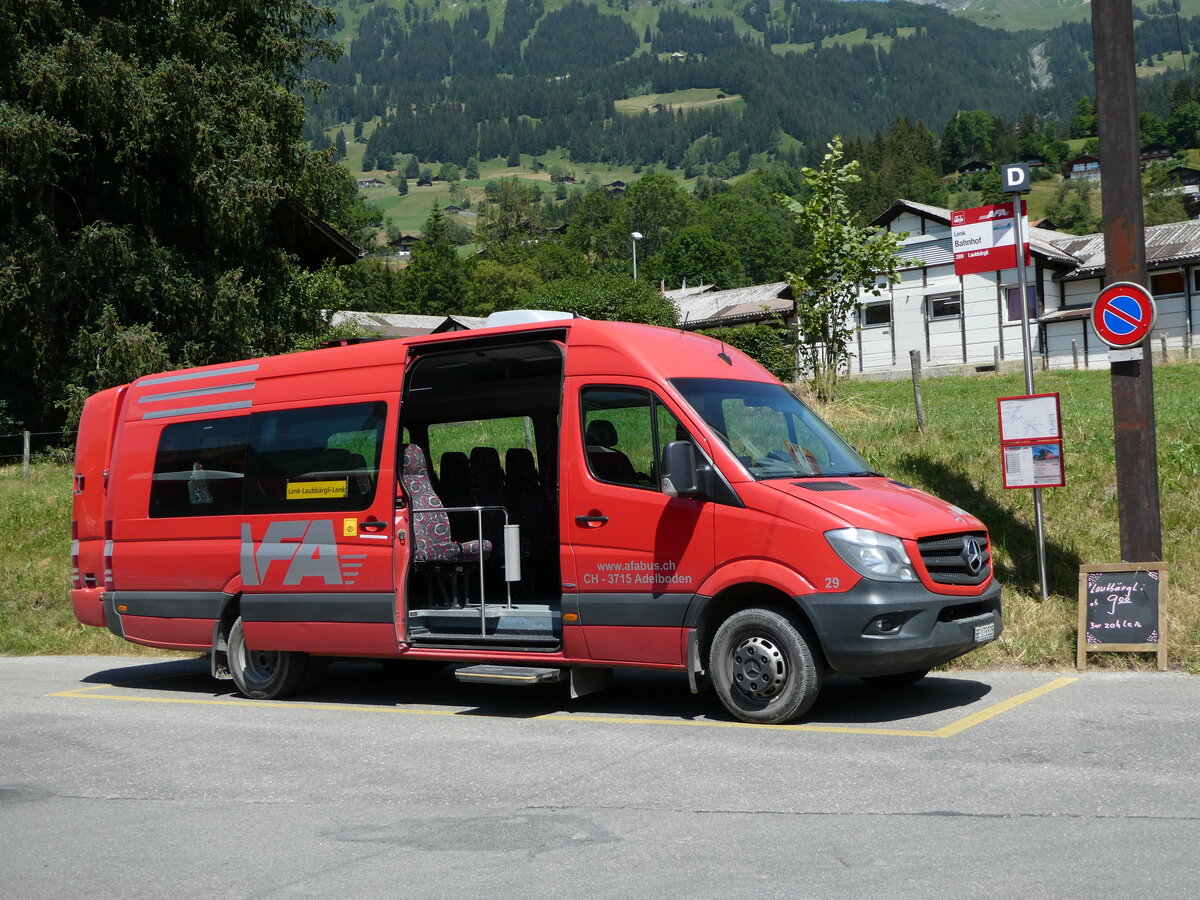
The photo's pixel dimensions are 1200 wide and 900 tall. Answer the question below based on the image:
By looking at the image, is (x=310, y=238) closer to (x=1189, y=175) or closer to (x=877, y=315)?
(x=877, y=315)

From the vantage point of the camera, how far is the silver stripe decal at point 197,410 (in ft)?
37.0

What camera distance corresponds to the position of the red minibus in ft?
27.6

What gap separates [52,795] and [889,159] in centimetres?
16313

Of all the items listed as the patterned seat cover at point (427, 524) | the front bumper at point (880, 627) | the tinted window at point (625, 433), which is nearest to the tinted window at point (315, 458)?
the patterned seat cover at point (427, 524)

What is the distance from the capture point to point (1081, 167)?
170250 mm

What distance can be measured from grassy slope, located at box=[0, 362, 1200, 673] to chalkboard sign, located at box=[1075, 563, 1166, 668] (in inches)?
7.2

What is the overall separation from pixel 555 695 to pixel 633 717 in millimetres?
1496

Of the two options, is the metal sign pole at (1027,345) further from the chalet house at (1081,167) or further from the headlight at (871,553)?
the chalet house at (1081,167)

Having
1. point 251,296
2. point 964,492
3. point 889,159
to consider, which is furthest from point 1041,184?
point 964,492

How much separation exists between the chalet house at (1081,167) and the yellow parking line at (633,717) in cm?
17053

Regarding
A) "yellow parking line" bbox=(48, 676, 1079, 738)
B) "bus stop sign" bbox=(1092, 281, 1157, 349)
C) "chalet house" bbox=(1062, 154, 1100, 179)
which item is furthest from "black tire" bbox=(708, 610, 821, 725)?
"chalet house" bbox=(1062, 154, 1100, 179)

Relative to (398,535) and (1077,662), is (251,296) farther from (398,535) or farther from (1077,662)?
(1077,662)

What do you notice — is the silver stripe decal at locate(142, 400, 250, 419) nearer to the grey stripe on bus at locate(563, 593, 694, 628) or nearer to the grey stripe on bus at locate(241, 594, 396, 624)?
the grey stripe on bus at locate(241, 594, 396, 624)

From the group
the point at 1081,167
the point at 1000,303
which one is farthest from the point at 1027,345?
the point at 1081,167
